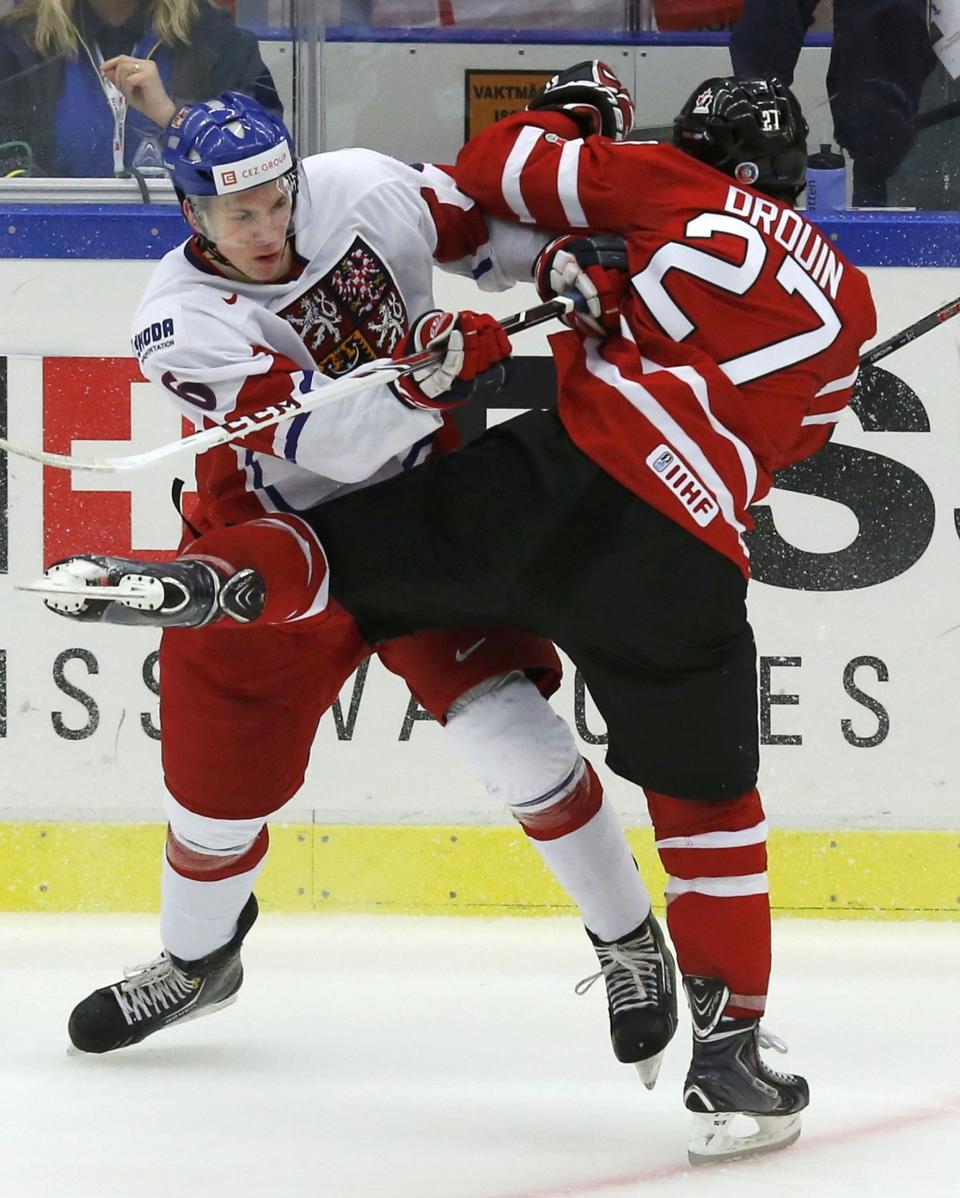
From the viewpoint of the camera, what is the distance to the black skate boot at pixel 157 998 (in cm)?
228

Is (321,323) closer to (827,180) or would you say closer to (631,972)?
(631,972)

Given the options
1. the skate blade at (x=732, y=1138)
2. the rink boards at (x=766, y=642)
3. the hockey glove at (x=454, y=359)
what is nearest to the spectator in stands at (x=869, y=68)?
the rink boards at (x=766, y=642)

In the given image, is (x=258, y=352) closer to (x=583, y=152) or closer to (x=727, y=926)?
(x=583, y=152)

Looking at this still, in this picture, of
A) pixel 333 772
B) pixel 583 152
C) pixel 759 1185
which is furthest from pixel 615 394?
pixel 333 772

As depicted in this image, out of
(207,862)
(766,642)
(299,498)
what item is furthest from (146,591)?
(766,642)

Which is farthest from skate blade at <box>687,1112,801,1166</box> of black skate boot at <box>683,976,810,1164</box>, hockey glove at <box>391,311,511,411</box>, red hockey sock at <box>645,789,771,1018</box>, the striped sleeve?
the striped sleeve

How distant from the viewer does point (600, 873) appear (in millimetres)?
2186

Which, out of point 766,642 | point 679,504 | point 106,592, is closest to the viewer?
point 106,592

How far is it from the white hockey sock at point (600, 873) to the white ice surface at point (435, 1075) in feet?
0.70

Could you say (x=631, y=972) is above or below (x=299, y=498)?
below

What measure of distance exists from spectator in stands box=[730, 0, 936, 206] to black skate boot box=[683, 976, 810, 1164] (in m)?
1.59

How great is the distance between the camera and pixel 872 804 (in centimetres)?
292

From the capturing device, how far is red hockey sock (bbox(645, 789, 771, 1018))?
1905mm

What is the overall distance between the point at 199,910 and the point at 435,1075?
373 millimetres
